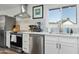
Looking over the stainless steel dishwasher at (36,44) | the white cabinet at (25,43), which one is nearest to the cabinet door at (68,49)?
the stainless steel dishwasher at (36,44)

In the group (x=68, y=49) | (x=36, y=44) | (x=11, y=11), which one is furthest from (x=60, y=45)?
(x=11, y=11)

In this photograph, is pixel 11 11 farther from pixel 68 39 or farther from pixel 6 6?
pixel 68 39

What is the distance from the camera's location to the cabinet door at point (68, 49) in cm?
128

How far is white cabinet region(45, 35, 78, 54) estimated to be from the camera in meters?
1.28

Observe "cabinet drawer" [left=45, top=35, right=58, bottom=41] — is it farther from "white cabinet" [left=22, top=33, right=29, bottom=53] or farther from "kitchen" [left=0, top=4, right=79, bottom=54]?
"white cabinet" [left=22, top=33, right=29, bottom=53]

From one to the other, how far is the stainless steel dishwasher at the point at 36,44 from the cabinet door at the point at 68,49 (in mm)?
190

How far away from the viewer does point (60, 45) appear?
131 cm

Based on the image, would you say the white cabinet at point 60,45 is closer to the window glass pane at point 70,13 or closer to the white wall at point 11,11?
the window glass pane at point 70,13

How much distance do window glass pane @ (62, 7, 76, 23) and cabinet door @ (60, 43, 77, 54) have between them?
220 millimetres

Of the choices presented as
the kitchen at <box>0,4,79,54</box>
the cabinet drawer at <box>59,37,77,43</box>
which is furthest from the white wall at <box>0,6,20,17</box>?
the cabinet drawer at <box>59,37,77,43</box>

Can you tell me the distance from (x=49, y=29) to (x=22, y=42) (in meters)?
0.28

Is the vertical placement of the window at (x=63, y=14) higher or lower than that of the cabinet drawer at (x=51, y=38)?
higher
